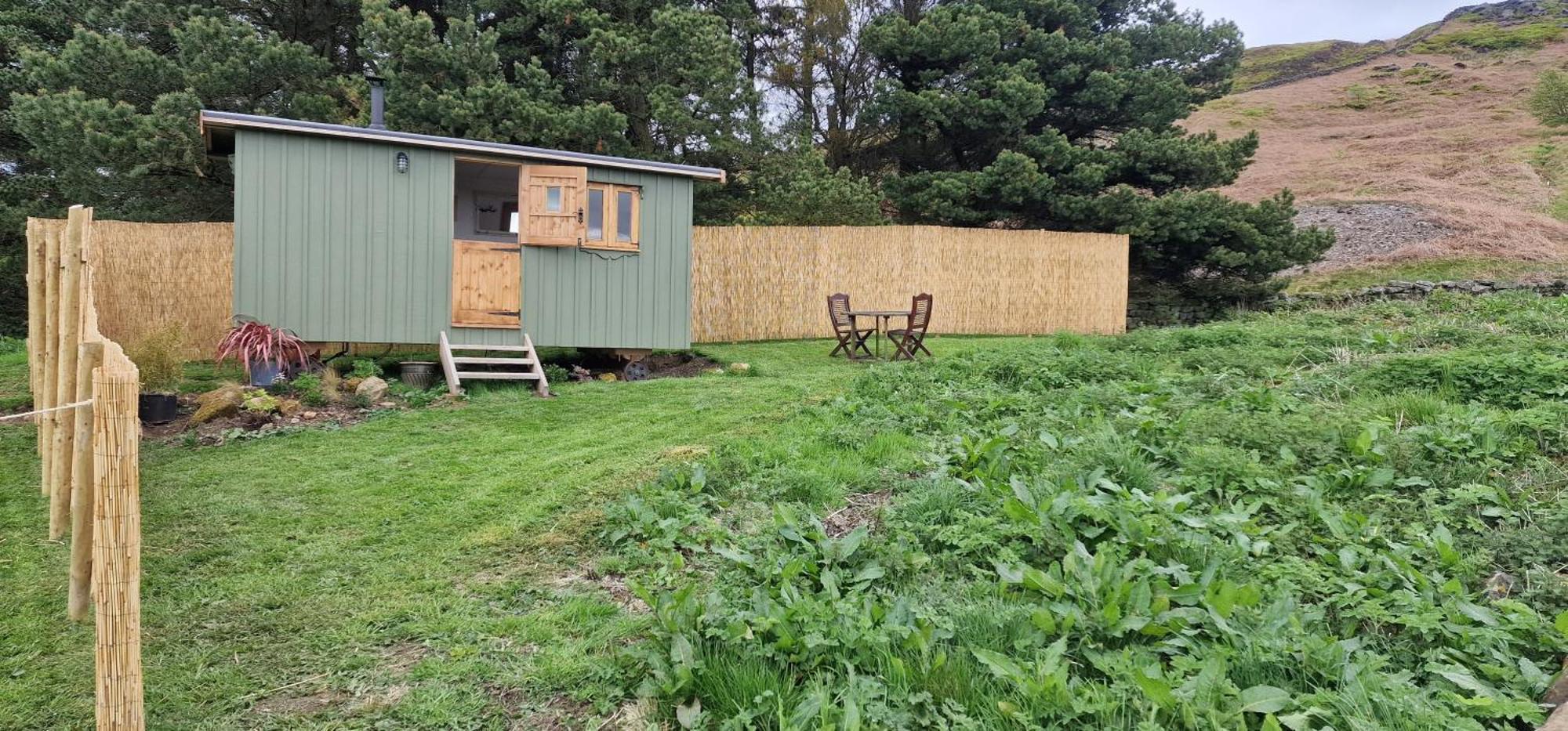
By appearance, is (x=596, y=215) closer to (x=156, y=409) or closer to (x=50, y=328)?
(x=156, y=409)

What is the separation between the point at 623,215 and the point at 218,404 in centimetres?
397

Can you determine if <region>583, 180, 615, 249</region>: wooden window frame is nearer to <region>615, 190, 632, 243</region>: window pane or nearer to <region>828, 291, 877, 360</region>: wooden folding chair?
<region>615, 190, 632, 243</region>: window pane

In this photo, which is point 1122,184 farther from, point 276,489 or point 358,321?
point 276,489

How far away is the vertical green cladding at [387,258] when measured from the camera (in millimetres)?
7145

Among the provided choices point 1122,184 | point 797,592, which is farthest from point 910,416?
point 1122,184

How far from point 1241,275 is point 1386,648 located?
1516 cm

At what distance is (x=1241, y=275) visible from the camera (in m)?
15.0

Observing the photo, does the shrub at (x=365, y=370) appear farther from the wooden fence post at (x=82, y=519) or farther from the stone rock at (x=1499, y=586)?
the stone rock at (x=1499, y=586)

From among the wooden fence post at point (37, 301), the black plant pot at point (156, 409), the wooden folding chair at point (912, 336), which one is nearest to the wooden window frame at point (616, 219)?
the wooden folding chair at point (912, 336)

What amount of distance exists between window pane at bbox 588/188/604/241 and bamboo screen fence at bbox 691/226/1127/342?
2.68 metres

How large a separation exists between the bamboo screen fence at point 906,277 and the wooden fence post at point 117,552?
9.10 metres

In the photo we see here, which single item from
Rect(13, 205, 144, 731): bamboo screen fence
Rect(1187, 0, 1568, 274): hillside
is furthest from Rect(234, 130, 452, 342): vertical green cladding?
Rect(1187, 0, 1568, 274): hillside

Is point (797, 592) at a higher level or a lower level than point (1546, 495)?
lower

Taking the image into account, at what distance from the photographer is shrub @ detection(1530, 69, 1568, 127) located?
24.2 meters
